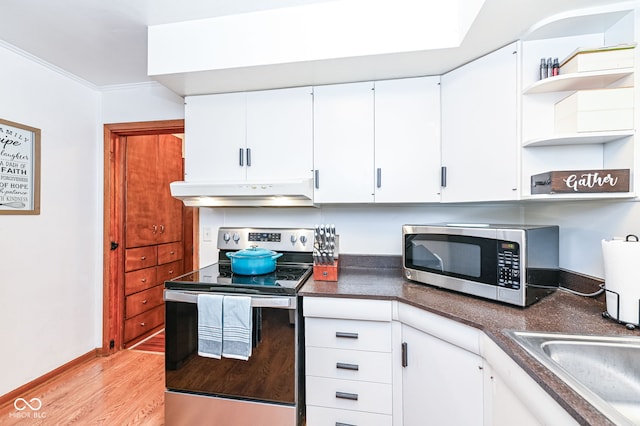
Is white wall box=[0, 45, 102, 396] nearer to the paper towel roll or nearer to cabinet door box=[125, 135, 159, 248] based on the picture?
cabinet door box=[125, 135, 159, 248]

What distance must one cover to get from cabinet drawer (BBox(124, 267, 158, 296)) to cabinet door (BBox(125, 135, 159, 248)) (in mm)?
275

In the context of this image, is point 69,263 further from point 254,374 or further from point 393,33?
point 393,33

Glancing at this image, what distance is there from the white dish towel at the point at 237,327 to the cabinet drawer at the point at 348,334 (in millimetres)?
308

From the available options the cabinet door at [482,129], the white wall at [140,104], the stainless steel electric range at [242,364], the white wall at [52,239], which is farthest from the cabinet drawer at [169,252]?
the cabinet door at [482,129]

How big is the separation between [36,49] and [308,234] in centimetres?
225

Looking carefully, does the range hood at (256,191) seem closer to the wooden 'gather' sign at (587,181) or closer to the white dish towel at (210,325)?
the white dish towel at (210,325)

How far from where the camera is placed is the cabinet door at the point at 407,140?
1743mm

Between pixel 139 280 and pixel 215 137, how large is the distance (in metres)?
1.80

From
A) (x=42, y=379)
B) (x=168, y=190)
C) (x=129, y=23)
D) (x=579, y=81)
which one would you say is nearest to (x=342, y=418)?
(x=579, y=81)

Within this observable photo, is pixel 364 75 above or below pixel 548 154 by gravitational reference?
above

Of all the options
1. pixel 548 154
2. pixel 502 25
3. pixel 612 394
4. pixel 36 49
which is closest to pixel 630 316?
pixel 612 394

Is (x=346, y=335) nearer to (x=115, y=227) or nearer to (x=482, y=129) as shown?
(x=482, y=129)

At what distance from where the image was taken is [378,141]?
1799 mm

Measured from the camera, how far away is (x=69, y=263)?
91.7 inches
